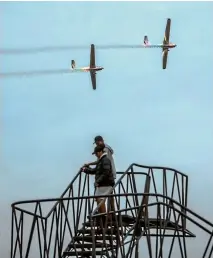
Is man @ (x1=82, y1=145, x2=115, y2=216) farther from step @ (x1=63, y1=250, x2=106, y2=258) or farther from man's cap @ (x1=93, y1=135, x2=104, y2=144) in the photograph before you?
step @ (x1=63, y1=250, x2=106, y2=258)

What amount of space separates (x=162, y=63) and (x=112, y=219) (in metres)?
53.0

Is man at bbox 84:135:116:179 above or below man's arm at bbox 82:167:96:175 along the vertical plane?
above

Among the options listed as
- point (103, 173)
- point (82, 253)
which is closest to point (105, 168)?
point (103, 173)

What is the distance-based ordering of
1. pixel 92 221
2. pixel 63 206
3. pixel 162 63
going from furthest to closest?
1. pixel 162 63
2. pixel 63 206
3. pixel 92 221

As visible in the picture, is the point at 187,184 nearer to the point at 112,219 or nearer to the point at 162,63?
the point at 112,219

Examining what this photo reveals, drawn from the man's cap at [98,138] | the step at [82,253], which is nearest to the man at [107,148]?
the man's cap at [98,138]

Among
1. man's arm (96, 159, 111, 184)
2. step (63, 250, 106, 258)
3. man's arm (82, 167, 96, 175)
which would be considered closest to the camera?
step (63, 250, 106, 258)

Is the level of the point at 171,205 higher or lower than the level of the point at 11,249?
higher

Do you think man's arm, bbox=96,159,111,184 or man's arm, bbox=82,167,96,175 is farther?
man's arm, bbox=82,167,96,175

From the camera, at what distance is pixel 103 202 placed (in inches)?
639

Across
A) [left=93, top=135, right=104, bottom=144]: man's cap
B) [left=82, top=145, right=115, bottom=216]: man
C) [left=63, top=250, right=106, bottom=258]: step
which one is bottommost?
[left=63, top=250, right=106, bottom=258]: step

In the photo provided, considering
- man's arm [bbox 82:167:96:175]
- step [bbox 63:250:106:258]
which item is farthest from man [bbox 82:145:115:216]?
step [bbox 63:250:106:258]

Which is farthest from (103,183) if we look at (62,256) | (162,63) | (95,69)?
(162,63)

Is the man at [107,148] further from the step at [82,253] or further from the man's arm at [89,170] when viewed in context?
the step at [82,253]
